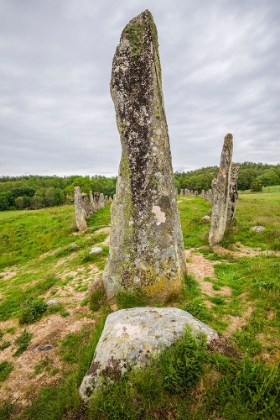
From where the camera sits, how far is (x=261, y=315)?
5.35 m

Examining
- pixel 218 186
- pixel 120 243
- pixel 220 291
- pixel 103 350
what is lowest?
pixel 220 291

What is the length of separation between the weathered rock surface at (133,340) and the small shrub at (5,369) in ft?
8.25

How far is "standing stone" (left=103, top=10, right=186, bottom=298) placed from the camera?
643 cm

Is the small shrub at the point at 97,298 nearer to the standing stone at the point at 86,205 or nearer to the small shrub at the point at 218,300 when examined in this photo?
the small shrub at the point at 218,300

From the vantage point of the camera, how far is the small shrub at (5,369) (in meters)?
4.90

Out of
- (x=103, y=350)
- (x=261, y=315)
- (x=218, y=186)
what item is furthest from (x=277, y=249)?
(x=103, y=350)

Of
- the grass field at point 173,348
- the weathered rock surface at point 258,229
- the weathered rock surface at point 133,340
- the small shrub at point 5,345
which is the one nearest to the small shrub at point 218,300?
the grass field at point 173,348

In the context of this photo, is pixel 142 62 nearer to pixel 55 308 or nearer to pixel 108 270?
pixel 108 270

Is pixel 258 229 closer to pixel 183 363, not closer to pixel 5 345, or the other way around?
pixel 183 363

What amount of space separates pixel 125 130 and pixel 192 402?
6174mm

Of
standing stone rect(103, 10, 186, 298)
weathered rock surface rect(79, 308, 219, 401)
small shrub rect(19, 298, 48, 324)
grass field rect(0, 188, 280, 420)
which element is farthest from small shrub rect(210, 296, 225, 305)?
small shrub rect(19, 298, 48, 324)

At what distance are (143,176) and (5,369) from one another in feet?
18.7

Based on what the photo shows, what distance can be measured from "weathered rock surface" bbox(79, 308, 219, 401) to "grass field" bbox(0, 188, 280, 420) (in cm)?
19

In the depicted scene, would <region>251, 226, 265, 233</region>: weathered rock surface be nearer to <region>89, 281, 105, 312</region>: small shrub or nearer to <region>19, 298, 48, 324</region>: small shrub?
<region>89, 281, 105, 312</region>: small shrub
